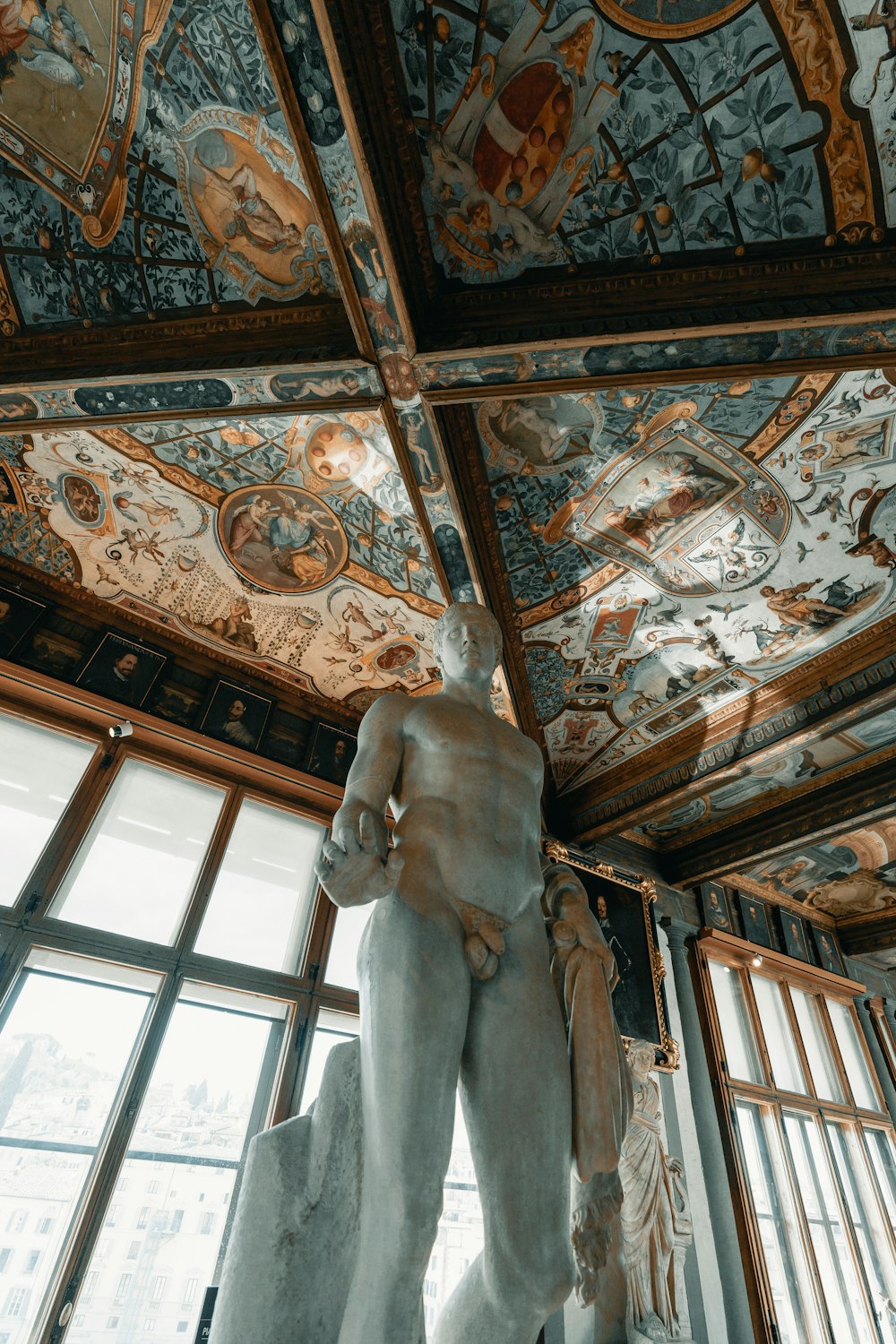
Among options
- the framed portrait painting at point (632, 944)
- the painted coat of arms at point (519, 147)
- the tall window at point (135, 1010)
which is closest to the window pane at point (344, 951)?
the tall window at point (135, 1010)

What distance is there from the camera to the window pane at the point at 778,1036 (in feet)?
31.1

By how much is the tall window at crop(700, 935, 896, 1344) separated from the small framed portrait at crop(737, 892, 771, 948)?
298 mm

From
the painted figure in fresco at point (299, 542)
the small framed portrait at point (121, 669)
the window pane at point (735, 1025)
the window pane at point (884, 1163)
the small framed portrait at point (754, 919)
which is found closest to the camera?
the painted figure in fresco at point (299, 542)

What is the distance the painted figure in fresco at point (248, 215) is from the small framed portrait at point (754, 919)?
9626 millimetres

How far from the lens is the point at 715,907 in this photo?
9.93m

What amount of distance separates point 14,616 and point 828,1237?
1067 cm

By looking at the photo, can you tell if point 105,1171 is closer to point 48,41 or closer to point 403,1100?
point 403,1100

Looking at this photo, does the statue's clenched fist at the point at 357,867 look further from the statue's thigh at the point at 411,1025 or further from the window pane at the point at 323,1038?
the window pane at the point at 323,1038

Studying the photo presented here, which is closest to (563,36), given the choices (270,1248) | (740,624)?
(740,624)

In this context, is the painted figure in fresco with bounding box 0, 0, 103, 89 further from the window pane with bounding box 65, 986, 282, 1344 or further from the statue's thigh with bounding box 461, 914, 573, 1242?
the window pane with bounding box 65, 986, 282, 1344

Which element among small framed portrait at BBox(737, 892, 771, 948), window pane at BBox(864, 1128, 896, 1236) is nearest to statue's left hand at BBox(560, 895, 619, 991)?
small framed portrait at BBox(737, 892, 771, 948)

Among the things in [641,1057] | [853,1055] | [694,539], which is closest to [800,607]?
[694,539]

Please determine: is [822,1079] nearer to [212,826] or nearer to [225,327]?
[212,826]

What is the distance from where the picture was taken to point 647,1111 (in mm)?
6871
